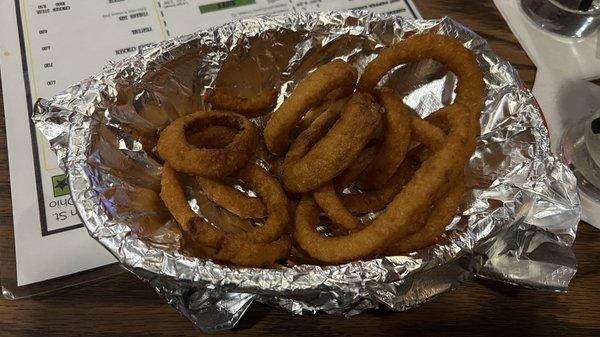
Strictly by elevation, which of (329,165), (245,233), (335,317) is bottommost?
(335,317)

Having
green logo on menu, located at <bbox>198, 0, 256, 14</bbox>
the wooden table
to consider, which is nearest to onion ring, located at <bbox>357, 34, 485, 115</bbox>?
the wooden table

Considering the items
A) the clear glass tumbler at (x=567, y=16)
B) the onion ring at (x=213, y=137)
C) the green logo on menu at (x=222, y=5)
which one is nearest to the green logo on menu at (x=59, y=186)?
the onion ring at (x=213, y=137)

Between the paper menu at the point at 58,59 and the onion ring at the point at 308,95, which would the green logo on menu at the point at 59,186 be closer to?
the paper menu at the point at 58,59

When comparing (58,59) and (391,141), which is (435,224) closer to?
(391,141)

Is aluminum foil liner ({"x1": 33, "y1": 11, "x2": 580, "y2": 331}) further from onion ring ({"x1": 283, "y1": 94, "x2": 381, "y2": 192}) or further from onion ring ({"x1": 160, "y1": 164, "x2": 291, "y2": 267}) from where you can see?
onion ring ({"x1": 283, "y1": 94, "x2": 381, "y2": 192})

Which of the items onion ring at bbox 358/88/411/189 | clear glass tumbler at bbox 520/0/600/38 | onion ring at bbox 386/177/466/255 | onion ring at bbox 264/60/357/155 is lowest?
onion ring at bbox 386/177/466/255

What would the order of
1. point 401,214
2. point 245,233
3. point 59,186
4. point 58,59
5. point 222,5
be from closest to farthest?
point 401,214 → point 245,233 → point 59,186 → point 58,59 → point 222,5

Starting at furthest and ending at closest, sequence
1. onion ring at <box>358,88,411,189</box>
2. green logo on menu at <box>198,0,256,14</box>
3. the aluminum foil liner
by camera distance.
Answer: green logo on menu at <box>198,0,256,14</box>
onion ring at <box>358,88,411,189</box>
the aluminum foil liner

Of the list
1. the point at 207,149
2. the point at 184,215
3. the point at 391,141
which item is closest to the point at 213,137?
the point at 207,149
